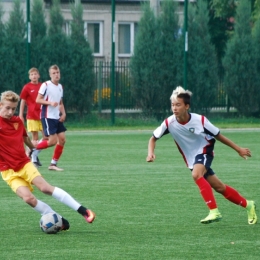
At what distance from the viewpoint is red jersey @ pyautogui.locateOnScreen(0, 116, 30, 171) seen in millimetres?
9484

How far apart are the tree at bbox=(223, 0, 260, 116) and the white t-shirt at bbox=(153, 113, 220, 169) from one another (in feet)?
72.6

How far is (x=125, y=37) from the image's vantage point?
147 feet

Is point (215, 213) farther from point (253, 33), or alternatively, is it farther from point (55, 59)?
point (253, 33)

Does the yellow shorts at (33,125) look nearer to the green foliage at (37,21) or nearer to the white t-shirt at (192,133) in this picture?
the white t-shirt at (192,133)

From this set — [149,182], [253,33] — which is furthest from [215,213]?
[253,33]

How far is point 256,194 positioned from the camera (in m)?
12.6

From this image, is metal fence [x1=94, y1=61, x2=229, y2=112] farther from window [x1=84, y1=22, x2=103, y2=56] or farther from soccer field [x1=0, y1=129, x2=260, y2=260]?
soccer field [x1=0, y1=129, x2=260, y2=260]

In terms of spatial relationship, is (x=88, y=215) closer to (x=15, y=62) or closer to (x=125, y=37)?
(x=15, y=62)

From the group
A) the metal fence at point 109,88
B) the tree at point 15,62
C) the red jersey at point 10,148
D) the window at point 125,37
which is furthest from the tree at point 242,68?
the red jersey at point 10,148

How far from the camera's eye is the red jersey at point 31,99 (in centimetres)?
1838

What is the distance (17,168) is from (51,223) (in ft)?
2.39

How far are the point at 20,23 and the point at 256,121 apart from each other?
9.06 metres

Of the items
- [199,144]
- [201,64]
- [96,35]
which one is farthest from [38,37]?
[199,144]

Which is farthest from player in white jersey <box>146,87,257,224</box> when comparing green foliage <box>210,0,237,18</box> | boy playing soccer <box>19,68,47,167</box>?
green foliage <box>210,0,237,18</box>
